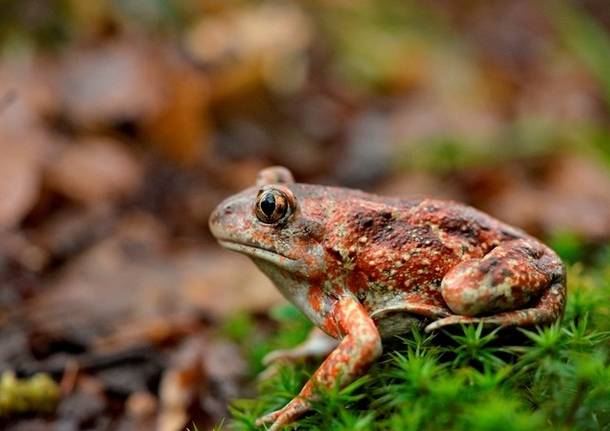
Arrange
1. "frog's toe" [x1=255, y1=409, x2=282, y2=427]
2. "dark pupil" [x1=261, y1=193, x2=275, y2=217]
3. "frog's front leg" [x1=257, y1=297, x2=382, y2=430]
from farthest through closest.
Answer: "dark pupil" [x1=261, y1=193, x2=275, y2=217] → "frog's toe" [x1=255, y1=409, x2=282, y2=427] → "frog's front leg" [x1=257, y1=297, x2=382, y2=430]

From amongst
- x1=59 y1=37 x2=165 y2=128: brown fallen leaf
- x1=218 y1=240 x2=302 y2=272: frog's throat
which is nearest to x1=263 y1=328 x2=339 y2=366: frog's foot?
x1=218 y1=240 x2=302 y2=272: frog's throat

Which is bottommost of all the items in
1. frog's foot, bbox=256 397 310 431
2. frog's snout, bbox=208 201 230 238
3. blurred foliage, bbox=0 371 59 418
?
blurred foliage, bbox=0 371 59 418

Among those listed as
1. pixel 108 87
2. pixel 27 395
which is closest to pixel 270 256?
pixel 27 395

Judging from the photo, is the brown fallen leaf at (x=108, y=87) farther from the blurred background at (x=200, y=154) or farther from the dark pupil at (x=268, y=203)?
the dark pupil at (x=268, y=203)

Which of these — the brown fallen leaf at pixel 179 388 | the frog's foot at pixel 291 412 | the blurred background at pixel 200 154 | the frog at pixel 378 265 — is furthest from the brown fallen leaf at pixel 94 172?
the frog's foot at pixel 291 412

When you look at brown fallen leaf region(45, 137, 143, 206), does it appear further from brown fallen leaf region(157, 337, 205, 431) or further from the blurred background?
brown fallen leaf region(157, 337, 205, 431)

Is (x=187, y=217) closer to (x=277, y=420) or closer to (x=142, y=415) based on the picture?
(x=142, y=415)
